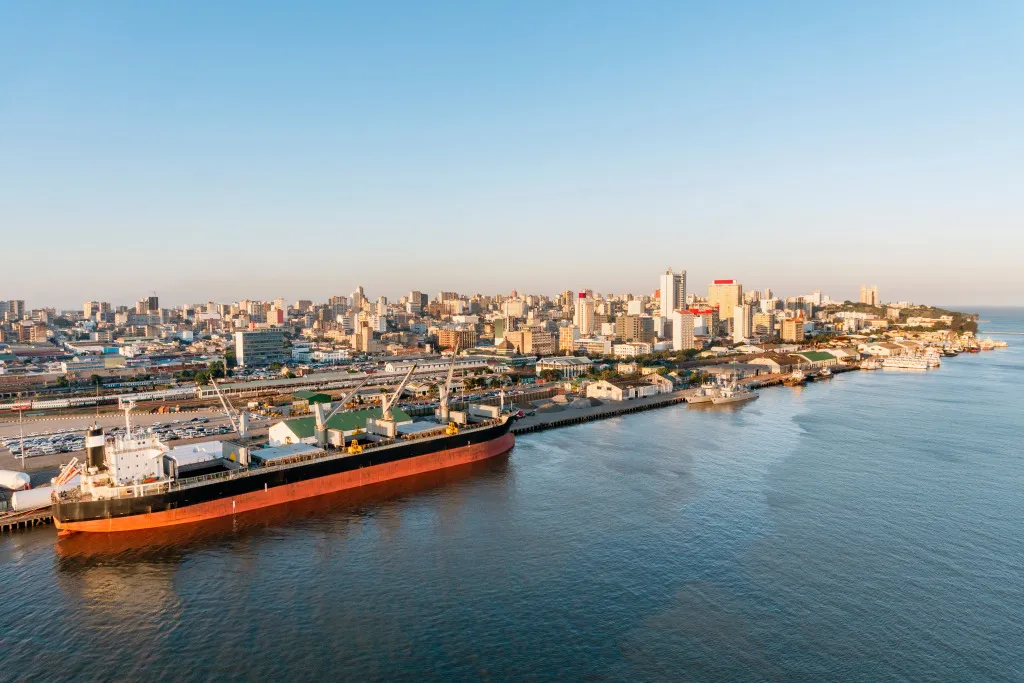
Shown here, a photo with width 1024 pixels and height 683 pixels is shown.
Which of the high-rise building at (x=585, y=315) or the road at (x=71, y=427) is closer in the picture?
the road at (x=71, y=427)

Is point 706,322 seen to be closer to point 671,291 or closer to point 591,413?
point 671,291

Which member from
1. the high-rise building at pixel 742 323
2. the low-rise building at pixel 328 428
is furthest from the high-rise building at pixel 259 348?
the high-rise building at pixel 742 323

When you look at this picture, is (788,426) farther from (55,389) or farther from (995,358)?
(995,358)

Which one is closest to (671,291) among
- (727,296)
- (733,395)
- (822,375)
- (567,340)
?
(727,296)

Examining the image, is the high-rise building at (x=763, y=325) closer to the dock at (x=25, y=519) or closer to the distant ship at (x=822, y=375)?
the distant ship at (x=822, y=375)

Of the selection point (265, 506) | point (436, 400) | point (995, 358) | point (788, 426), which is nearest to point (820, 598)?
point (265, 506)

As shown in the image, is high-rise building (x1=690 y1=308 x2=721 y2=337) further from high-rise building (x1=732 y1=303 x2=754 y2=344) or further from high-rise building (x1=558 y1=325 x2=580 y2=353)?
high-rise building (x1=558 y1=325 x2=580 y2=353)
